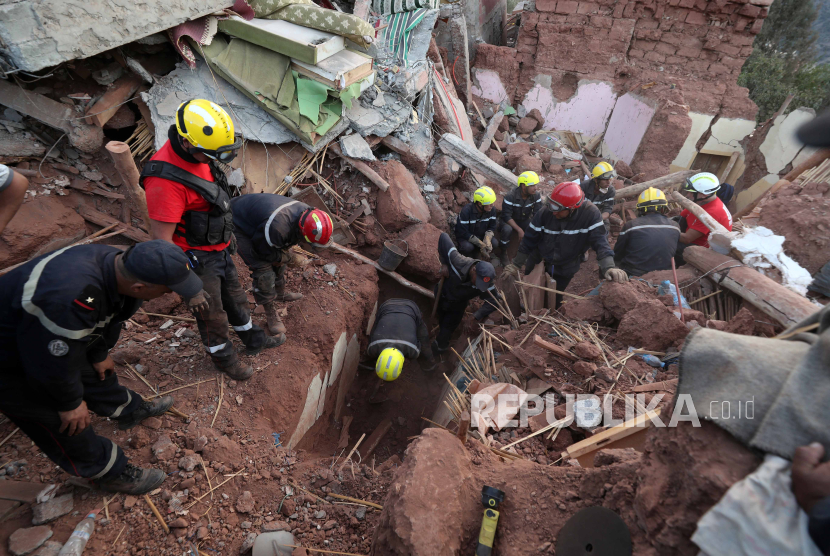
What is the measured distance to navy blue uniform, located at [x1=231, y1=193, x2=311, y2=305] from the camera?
3.82m

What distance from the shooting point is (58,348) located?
2.03 metres

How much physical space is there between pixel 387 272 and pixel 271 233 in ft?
7.44

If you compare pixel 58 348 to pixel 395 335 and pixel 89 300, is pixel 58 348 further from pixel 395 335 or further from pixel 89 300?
pixel 395 335

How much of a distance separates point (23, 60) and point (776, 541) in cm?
569

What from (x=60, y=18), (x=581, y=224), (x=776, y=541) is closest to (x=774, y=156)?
(x=581, y=224)

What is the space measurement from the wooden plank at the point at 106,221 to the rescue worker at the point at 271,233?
50.2 inches

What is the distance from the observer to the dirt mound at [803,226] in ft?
14.8

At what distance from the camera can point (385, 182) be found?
605 cm

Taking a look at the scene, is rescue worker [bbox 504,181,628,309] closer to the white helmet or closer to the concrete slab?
the white helmet

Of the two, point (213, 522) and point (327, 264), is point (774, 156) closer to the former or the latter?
point (327, 264)

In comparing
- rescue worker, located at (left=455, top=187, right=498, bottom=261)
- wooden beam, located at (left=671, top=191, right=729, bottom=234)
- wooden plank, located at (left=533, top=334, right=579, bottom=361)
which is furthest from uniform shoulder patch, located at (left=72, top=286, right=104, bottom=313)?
wooden beam, located at (left=671, top=191, right=729, bottom=234)

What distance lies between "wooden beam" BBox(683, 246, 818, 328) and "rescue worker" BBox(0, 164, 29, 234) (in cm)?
556

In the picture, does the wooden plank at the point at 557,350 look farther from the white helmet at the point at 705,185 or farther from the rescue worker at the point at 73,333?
the white helmet at the point at 705,185

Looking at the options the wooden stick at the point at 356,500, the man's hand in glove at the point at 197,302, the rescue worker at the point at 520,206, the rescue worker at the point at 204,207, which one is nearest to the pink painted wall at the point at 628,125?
the rescue worker at the point at 520,206
